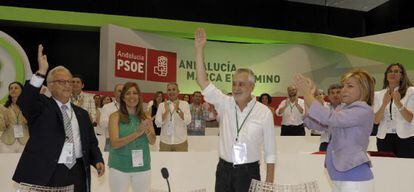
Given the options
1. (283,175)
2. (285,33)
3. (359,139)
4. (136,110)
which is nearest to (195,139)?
(283,175)

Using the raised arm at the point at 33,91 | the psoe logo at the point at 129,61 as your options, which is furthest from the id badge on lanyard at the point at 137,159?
the psoe logo at the point at 129,61

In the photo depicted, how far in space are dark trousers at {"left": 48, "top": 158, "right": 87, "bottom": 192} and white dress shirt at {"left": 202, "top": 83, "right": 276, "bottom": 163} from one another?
970 mm

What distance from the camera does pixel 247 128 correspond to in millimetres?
3598

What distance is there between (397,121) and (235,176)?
243 centimetres

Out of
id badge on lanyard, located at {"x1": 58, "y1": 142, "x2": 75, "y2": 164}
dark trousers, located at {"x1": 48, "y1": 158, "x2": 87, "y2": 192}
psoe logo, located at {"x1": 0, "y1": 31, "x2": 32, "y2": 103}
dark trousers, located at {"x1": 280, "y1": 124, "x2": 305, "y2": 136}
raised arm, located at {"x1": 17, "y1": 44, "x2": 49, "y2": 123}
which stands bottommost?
dark trousers, located at {"x1": 48, "y1": 158, "x2": 87, "y2": 192}

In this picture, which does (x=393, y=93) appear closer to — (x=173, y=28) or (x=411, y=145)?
(x=411, y=145)

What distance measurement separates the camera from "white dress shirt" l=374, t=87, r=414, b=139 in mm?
5180

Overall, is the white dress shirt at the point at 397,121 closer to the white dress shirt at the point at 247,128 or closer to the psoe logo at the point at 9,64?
the white dress shirt at the point at 247,128

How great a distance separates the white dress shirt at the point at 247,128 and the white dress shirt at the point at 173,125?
3.83m

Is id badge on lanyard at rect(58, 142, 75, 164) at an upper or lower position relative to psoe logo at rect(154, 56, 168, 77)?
lower

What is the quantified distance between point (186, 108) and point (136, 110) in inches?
120

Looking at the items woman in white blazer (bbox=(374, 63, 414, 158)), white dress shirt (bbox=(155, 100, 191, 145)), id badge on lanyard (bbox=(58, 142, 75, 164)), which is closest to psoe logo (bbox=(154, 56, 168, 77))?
white dress shirt (bbox=(155, 100, 191, 145))

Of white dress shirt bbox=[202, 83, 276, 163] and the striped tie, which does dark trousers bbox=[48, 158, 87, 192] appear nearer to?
the striped tie

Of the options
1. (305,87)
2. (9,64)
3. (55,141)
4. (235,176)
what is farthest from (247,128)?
(9,64)
